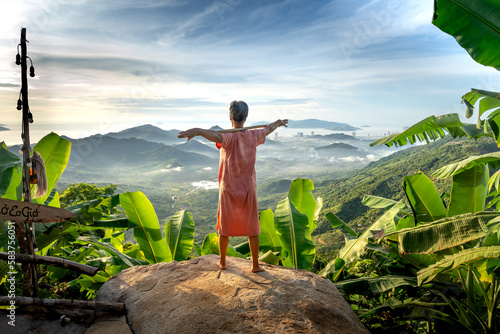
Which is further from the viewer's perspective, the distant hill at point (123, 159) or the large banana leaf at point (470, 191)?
the distant hill at point (123, 159)

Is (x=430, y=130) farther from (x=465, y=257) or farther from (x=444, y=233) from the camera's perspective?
(x=465, y=257)

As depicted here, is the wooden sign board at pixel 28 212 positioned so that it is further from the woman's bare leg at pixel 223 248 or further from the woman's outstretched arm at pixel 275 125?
the woman's outstretched arm at pixel 275 125

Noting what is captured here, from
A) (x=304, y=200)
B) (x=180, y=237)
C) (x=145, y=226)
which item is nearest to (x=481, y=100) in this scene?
(x=304, y=200)

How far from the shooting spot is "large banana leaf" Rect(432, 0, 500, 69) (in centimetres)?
312

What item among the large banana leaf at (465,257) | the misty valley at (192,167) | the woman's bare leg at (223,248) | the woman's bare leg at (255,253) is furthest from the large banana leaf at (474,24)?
the misty valley at (192,167)

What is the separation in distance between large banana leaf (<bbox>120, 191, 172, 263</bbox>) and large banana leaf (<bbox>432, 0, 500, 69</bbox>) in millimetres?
4402

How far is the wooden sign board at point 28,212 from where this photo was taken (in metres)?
2.54

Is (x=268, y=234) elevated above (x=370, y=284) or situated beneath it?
elevated above

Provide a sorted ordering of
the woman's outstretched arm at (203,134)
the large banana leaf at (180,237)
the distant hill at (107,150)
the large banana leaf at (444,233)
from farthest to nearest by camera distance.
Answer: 1. the distant hill at (107,150)
2. the large banana leaf at (180,237)
3. the woman's outstretched arm at (203,134)
4. the large banana leaf at (444,233)

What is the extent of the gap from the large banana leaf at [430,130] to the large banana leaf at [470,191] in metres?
0.53

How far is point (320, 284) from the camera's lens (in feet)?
11.6

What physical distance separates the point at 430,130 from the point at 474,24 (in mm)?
1302

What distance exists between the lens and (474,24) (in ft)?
10.4

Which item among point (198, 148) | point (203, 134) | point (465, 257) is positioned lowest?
point (465, 257)
